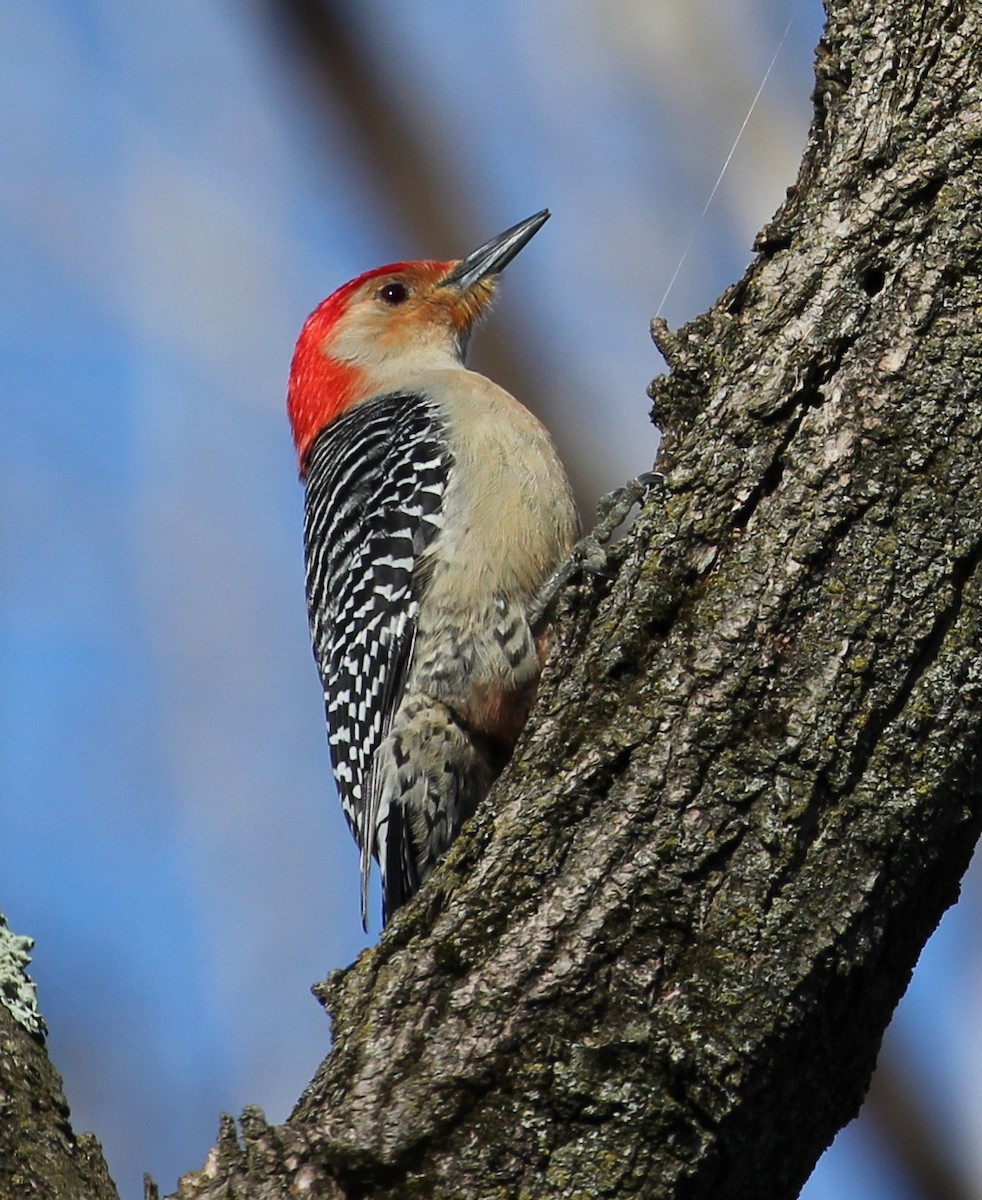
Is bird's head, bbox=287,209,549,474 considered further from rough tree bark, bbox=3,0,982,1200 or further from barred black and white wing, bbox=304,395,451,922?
rough tree bark, bbox=3,0,982,1200

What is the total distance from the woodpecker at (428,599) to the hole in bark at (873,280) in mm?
2296

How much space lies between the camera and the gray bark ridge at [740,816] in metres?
2.56

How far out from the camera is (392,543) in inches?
216

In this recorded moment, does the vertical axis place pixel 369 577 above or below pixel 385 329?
below

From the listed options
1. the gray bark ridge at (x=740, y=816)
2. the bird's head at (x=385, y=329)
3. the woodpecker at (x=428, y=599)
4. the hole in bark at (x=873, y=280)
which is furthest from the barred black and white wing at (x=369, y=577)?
the hole in bark at (x=873, y=280)

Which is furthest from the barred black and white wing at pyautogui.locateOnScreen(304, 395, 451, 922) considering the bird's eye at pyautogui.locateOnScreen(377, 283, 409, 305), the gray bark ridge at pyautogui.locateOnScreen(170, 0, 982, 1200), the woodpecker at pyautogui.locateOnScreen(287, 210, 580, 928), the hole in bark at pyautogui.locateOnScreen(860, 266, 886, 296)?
the hole in bark at pyautogui.locateOnScreen(860, 266, 886, 296)

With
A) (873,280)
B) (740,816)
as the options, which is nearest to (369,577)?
(873,280)

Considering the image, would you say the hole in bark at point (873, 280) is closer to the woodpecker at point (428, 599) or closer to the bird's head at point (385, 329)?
the woodpecker at point (428, 599)

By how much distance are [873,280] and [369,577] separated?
2.86 metres

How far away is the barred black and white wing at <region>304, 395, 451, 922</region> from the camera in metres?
5.33

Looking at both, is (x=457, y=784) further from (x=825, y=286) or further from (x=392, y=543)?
(x=825, y=286)

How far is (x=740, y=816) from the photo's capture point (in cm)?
265

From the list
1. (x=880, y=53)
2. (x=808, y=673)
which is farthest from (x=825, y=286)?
(x=808, y=673)

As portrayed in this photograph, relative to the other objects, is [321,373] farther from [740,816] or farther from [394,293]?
[740,816]
